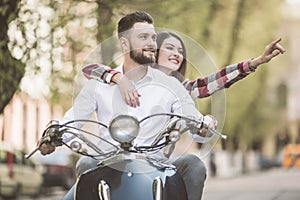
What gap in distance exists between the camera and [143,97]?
16.5 ft

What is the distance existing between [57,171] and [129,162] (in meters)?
24.3

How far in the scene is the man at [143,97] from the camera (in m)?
5.01

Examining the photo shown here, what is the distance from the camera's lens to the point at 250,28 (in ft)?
154

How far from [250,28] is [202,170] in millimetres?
42183

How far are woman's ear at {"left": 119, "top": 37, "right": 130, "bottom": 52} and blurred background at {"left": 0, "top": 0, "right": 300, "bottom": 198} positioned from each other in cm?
12

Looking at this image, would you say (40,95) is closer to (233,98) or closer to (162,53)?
(162,53)

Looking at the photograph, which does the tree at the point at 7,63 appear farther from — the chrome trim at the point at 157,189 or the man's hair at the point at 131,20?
the chrome trim at the point at 157,189

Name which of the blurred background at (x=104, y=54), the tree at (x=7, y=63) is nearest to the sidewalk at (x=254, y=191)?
the blurred background at (x=104, y=54)

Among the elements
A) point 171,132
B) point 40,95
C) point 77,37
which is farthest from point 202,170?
point 40,95

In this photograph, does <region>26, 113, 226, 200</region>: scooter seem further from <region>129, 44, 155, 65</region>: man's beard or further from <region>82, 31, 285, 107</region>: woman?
<region>82, 31, 285, 107</region>: woman

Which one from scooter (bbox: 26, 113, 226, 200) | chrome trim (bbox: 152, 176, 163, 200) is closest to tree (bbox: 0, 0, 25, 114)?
scooter (bbox: 26, 113, 226, 200)

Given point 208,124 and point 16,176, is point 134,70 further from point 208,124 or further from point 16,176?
point 16,176

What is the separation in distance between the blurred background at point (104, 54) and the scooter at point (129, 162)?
0.99 feet

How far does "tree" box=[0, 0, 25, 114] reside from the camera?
512 inches
